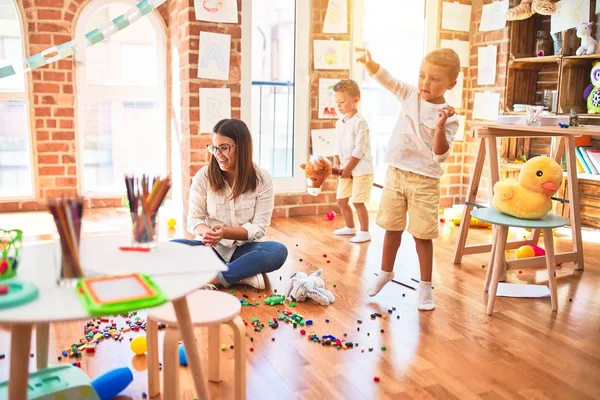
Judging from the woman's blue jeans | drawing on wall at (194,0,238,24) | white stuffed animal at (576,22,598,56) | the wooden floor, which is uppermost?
drawing on wall at (194,0,238,24)

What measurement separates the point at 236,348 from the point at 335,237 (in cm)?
231

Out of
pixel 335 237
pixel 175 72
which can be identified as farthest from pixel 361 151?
pixel 175 72

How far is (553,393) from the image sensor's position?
1.83 meters

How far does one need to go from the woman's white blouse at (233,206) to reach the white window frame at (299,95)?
1.45 meters

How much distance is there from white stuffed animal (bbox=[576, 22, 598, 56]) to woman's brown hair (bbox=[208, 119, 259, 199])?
2.61 metres

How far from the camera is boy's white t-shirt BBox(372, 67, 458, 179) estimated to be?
2496 millimetres

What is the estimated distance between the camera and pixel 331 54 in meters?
4.43

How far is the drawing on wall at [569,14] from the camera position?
13.3 ft

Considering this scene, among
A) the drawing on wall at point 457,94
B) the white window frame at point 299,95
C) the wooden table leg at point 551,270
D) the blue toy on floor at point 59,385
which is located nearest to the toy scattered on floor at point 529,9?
the drawing on wall at point 457,94

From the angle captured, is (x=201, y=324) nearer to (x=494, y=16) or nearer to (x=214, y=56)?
(x=214, y=56)

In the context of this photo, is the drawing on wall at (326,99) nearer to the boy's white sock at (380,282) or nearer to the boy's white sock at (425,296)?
the boy's white sock at (380,282)

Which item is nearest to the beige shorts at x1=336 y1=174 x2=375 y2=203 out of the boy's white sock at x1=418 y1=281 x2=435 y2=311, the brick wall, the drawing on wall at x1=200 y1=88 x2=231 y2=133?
the drawing on wall at x1=200 y1=88 x2=231 y2=133

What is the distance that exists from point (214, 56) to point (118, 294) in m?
3.01

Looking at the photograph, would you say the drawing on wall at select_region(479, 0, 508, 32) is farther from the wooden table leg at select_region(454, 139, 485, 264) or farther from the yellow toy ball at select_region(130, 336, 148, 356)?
the yellow toy ball at select_region(130, 336, 148, 356)
